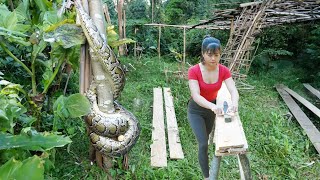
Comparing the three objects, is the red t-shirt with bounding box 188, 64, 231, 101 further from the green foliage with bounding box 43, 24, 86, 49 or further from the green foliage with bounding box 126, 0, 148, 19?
the green foliage with bounding box 126, 0, 148, 19

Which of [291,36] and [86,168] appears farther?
[291,36]

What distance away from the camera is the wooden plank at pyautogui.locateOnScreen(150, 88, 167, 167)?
3.64 m

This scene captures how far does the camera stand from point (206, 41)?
8.29 ft

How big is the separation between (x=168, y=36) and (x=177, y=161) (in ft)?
32.0

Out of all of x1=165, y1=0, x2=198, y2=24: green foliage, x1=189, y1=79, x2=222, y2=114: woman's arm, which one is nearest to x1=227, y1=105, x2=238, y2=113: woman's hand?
x1=189, y1=79, x2=222, y2=114: woman's arm

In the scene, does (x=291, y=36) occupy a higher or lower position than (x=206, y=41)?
lower

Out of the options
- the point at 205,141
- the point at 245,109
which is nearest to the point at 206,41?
the point at 205,141

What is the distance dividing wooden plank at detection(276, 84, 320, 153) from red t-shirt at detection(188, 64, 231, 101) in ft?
7.97

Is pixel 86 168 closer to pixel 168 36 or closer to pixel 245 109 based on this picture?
pixel 245 109

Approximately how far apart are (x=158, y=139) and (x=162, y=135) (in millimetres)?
156

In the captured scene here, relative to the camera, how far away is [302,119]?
5695 millimetres

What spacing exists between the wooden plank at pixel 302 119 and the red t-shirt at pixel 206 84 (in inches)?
95.6

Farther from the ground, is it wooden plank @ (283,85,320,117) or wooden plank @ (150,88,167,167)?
wooden plank @ (150,88,167,167)

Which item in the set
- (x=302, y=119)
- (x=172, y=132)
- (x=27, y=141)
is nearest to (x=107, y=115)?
(x=27, y=141)
